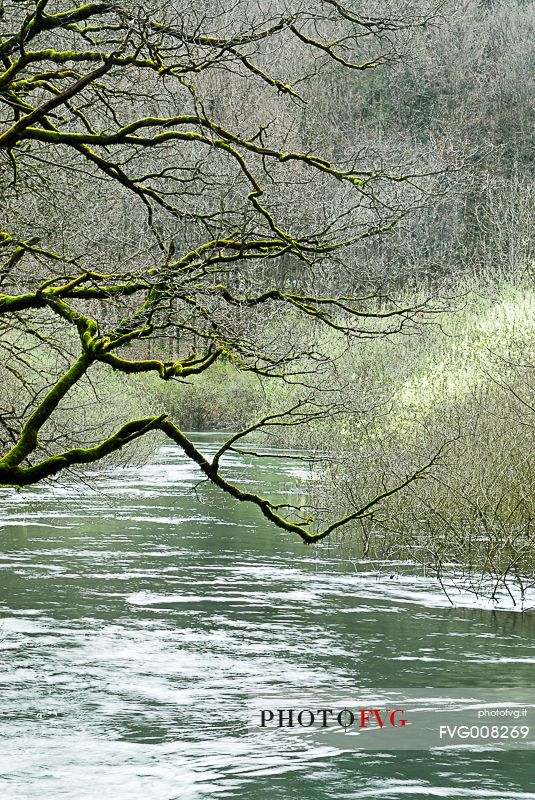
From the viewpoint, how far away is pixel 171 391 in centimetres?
4153

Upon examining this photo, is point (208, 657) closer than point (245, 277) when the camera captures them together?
No

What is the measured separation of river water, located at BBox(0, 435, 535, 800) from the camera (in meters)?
8.52

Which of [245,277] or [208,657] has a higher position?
[245,277]

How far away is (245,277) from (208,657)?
3.71 m

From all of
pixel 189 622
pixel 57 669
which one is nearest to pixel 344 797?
pixel 57 669

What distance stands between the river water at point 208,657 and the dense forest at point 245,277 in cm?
122

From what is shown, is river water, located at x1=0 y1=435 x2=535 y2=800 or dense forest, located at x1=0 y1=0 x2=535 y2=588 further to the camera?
dense forest, located at x1=0 y1=0 x2=535 y2=588

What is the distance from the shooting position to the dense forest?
8.97m

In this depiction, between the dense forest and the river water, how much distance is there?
47.9 inches

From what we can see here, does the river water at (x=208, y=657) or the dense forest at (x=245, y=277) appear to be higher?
the dense forest at (x=245, y=277)

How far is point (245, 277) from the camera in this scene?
416 inches

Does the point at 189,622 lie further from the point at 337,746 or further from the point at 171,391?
the point at 171,391

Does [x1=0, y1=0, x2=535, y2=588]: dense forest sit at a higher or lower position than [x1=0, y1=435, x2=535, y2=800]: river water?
higher

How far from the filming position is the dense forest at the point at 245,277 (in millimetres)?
8969
